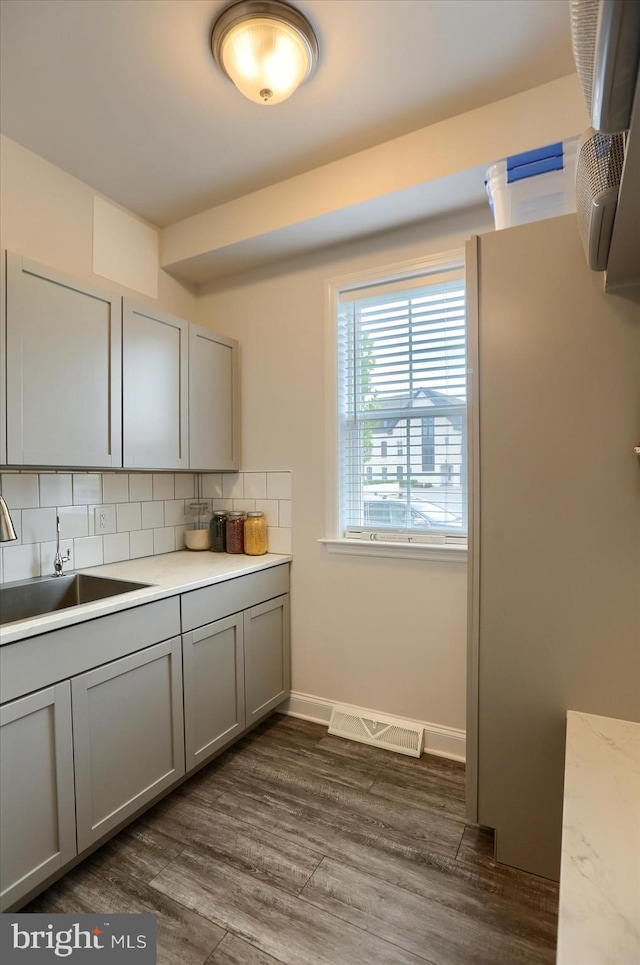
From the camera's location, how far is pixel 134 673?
170 centimetres

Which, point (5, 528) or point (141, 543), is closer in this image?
point (5, 528)

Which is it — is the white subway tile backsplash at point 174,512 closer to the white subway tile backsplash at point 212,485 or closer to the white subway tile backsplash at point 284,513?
the white subway tile backsplash at point 212,485

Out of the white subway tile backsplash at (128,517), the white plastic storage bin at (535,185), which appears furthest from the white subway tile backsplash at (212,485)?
the white plastic storage bin at (535,185)

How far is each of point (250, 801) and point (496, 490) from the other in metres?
1.54

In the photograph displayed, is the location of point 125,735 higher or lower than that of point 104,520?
lower

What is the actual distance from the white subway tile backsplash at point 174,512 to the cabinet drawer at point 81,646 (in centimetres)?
92

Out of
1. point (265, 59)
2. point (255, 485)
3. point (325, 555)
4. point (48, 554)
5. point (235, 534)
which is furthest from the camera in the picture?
point (255, 485)

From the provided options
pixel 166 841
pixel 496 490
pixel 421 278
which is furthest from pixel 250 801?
pixel 421 278

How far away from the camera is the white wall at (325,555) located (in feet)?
7.20

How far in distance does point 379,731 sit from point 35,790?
148 cm

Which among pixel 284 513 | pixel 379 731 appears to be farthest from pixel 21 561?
pixel 379 731

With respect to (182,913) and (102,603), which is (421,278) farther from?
(182,913)

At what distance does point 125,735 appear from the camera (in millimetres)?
1655

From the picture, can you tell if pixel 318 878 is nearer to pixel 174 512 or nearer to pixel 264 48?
pixel 174 512
